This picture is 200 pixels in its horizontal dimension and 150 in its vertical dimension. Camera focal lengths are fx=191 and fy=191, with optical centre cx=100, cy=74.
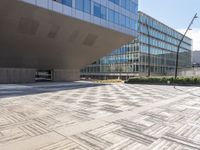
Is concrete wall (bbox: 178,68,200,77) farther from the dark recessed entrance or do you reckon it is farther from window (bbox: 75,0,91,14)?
window (bbox: 75,0,91,14)

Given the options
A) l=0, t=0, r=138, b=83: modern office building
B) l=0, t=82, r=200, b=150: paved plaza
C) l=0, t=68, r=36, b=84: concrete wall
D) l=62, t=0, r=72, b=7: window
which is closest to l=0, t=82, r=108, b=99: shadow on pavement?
l=0, t=0, r=138, b=83: modern office building

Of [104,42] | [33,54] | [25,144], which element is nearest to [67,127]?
[25,144]

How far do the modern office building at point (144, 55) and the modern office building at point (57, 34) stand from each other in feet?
70.3

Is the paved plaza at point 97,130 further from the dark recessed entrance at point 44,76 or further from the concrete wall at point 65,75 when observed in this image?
the dark recessed entrance at point 44,76

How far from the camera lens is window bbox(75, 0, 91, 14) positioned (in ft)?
87.8

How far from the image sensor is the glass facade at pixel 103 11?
24172 mm

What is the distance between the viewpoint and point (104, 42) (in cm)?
3478

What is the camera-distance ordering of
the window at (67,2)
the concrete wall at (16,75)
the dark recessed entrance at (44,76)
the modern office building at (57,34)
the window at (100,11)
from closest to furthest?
1. the modern office building at (57,34)
2. the window at (67,2)
3. the window at (100,11)
4. the concrete wall at (16,75)
5. the dark recessed entrance at (44,76)

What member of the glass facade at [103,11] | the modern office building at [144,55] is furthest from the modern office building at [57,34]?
the modern office building at [144,55]

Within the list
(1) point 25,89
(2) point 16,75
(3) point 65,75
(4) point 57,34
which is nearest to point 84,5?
(4) point 57,34

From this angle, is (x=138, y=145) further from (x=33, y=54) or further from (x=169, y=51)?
(x=169, y=51)

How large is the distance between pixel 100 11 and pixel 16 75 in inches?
682

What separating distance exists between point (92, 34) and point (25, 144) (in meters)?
27.5

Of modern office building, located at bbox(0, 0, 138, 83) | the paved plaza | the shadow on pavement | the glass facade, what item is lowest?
the paved plaza
